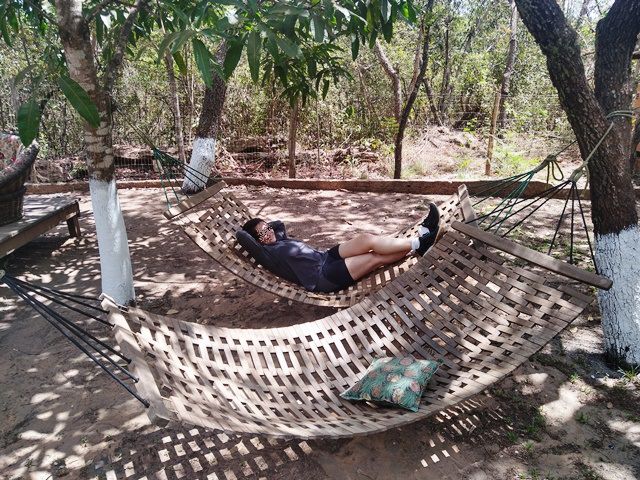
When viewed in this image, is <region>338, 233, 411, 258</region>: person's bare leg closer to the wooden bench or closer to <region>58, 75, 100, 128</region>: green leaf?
<region>58, 75, 100, 128</region>: green leaf

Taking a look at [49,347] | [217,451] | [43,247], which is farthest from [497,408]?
[43,247]

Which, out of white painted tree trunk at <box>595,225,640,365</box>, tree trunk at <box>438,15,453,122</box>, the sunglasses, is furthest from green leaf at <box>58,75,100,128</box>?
tree trunk at <box>438,15,453,122</box>

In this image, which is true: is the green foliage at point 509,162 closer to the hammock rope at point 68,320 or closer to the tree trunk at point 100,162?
the tree trunk at point 100,162

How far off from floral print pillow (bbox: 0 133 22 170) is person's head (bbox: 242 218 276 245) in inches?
87.8

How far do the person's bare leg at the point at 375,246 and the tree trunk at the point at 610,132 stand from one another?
982 millimetres

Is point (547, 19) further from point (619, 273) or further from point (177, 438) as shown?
point (177, 438)

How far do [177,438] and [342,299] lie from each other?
1091 millimetres

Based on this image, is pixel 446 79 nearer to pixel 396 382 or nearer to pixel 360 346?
pixel 360 346

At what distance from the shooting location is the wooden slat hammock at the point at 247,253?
2.64 metres

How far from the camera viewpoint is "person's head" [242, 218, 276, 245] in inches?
117

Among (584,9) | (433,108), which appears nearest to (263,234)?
(433,108)

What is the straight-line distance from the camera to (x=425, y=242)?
273 centimetres

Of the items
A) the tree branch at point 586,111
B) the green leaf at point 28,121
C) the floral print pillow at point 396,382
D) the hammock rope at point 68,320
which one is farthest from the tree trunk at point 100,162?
the tree branch at point 586,111

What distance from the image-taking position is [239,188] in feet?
20.3
